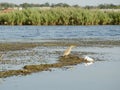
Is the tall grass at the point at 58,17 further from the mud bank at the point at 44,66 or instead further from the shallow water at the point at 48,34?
the mud bank at the point at 44,66

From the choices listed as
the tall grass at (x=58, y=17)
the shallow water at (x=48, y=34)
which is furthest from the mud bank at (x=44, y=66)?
the tall grass at (x=58, y=17)

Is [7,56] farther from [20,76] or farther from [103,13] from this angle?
[103,13]

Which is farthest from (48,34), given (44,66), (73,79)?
(73,79)

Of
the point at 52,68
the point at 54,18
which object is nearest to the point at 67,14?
the point at 54,18

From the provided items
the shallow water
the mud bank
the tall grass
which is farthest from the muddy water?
the tall grass

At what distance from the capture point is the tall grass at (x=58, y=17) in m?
54.3

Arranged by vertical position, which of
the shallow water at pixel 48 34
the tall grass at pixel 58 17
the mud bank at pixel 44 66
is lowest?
the tall grass at pixel 58 17

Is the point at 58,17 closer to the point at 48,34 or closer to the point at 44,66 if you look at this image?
the point at 48,34

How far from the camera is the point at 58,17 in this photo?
54.8m

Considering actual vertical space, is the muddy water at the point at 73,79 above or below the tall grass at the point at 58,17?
above

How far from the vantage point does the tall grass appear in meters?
54.3

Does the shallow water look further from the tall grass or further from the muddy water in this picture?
the muddy water

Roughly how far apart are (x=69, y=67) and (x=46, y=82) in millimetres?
3525

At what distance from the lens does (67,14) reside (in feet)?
182
